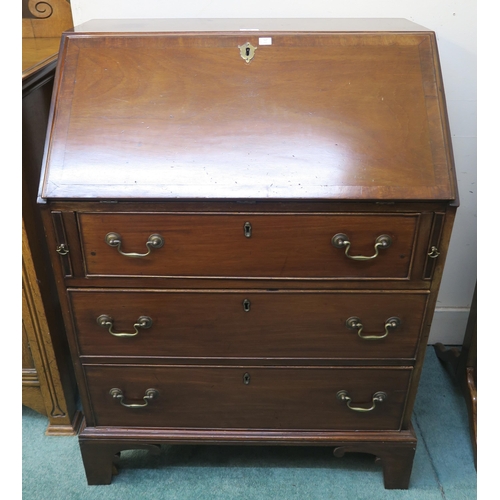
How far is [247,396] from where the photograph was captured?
58.1 inches

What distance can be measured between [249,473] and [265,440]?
0.19 meters

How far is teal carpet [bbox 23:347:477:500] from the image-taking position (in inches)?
62.0

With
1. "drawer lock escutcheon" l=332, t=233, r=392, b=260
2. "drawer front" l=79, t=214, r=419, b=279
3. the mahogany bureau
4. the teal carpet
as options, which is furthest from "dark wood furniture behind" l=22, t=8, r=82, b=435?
"drawer lock escutcheon" l=332, t=233, r=392, b=260

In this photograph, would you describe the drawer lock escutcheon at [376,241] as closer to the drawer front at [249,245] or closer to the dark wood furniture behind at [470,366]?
the drawer front at [249,245]

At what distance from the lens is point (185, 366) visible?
142cm

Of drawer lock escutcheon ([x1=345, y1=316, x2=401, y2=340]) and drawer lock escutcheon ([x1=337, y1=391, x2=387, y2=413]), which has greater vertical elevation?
drawer lock escutcheon ([x1=345, y1=316, x2=401, y2=340])

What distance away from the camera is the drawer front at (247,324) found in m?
1.31

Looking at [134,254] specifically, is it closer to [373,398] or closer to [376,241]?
[376,241]

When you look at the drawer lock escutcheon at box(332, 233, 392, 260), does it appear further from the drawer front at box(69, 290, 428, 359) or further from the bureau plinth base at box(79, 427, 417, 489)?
the bureau plinth base at box(79, 427, 417, 489)

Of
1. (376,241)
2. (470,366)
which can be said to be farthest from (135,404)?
(470,366)

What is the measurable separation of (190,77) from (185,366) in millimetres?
773

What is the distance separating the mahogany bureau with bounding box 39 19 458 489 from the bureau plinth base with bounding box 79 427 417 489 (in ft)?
0.48

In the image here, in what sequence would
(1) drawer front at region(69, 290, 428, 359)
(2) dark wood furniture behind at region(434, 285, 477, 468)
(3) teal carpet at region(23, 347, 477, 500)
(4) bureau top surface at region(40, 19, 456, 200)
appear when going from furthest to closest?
(2) dark wood furniture behind at region(434, 285, 477, 468) < (3) teal carpet at region(23, 347, 477, 500) < (1) drawer front at region(69, 290, 428, 359) < (4) bureau top surface at region(40, 19, 456, 200)

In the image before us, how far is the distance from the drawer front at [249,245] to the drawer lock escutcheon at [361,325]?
128mm
